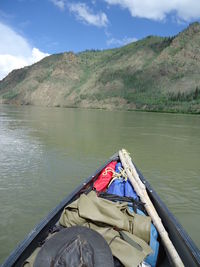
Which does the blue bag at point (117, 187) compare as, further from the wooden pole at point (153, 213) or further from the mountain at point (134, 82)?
the mountain at point (134, 82)

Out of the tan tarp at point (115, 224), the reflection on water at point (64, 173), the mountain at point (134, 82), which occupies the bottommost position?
the reflection on water at point (64, 173)

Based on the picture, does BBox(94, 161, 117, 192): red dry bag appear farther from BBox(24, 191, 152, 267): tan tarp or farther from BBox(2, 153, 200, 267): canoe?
BBox(24, 191, 152, 267): tan tarp

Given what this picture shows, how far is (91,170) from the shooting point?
26.4 ft

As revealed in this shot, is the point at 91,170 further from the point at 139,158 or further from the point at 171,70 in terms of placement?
the point at 171,70

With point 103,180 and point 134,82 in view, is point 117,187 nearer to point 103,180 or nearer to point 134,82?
point 103,180

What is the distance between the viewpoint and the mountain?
69688 mm

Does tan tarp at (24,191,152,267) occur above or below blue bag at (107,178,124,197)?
above

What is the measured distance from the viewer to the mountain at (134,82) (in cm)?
6969

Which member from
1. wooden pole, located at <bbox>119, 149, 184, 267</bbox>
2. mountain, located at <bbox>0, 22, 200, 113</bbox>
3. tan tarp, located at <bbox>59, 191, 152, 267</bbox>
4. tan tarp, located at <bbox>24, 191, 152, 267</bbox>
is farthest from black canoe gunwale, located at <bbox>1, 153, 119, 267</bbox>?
mountain, located at <bbox>0, 22, 200, 113</bbox>

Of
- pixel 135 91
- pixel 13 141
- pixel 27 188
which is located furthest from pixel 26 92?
pixel 27 188

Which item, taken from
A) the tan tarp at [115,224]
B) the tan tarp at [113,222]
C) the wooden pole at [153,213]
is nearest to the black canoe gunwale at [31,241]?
the tan tarp at [115,224]

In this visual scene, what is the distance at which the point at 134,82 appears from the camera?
283 ft

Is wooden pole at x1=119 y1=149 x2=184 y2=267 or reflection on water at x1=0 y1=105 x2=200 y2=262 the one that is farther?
reflection on water at x1=0 y1=105 x2=200 y2=262

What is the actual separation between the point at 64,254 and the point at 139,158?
324 inches
